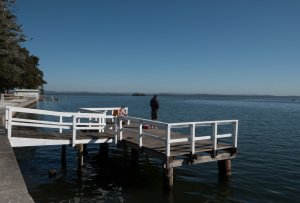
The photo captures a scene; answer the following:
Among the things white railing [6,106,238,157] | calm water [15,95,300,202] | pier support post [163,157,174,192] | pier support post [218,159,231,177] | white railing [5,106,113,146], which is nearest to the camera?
calm water [15,95,300,202]

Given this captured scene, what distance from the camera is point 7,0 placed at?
23.1 meters

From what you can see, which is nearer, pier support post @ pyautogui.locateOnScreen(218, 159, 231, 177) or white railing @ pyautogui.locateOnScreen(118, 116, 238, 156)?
white railing @ pyautogui.locateOnScreen(118, 116, 238, 156)

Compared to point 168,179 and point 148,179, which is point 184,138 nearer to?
point 168,179

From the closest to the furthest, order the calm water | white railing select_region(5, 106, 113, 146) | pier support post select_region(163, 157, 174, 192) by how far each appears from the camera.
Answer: the calm water < pier support post select_region(163, 157, 174, 192) < white railing select_region(5, 106, 113, 146)

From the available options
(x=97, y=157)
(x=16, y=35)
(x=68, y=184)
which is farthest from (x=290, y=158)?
(x=16, y=35)

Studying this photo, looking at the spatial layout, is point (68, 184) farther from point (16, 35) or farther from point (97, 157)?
point (16, 35)

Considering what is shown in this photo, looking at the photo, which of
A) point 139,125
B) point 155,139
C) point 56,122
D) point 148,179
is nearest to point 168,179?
point 155,139

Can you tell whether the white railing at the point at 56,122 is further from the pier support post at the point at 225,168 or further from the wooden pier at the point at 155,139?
the pier support post at the point at 225,168

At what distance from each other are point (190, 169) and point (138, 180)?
2.78m

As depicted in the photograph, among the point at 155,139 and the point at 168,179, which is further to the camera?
the point at 155,139

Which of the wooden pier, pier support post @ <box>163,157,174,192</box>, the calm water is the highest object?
the wooden pier

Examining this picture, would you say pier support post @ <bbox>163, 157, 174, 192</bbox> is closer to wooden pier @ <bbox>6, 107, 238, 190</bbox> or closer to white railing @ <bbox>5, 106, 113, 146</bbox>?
wooden pier @ <bbox>6, 107, 238, 190</bbox>

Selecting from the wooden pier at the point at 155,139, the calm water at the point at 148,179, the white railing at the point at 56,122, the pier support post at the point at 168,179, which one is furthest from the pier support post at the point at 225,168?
the white railing at the point at 56,122

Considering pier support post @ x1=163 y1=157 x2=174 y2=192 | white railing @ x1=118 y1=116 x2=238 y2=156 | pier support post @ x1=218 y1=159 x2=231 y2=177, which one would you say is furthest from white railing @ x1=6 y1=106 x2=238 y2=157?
pier support post @ x1=218 y1=159 x2=231 y2=177
